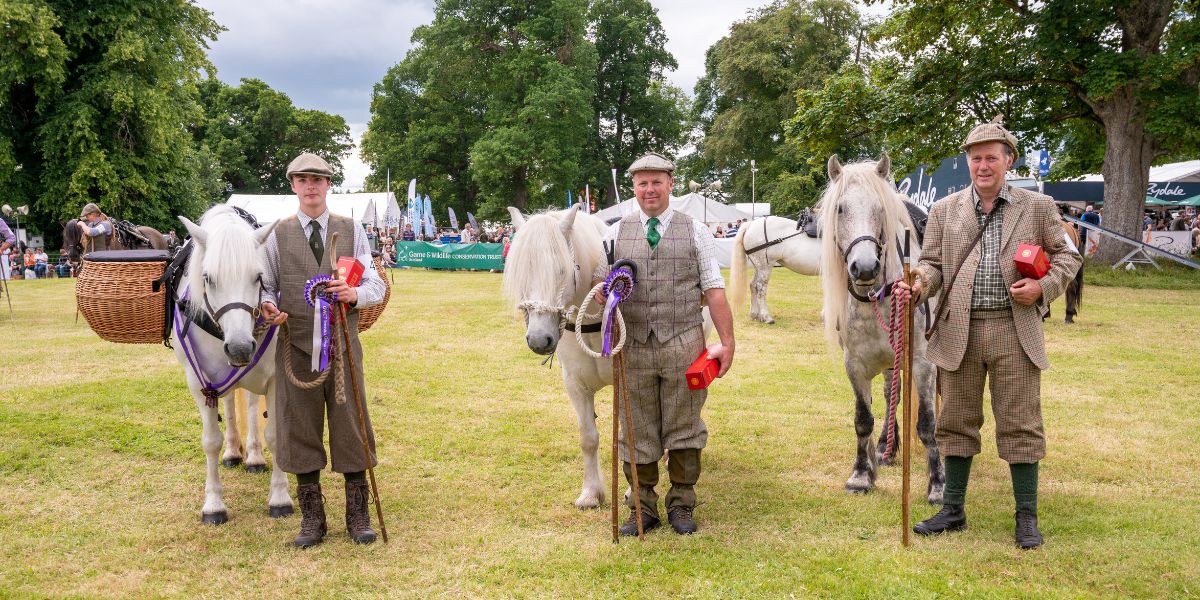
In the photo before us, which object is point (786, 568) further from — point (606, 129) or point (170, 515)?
point (606, 129)

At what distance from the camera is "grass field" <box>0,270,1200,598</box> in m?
3.60

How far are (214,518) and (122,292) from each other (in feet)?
4.82

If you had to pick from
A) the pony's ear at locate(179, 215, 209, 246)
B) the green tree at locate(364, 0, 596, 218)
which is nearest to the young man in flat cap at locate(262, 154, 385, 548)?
the pony's ear at locate(179, 215, 209, 246)

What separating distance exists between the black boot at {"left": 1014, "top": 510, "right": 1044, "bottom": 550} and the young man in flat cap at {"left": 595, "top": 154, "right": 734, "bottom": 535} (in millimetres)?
1677

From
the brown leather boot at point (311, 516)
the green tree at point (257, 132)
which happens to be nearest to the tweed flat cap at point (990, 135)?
the brown leather boot at point (311, 516)

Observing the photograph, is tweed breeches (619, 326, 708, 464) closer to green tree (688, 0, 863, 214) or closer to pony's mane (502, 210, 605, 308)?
pony's mane (502, 210, 605, 308)

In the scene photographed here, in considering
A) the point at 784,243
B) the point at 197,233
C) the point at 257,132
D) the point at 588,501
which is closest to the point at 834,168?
the point at 588,501

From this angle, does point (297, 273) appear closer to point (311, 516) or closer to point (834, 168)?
point (311, 516)

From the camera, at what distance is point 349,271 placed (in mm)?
3895

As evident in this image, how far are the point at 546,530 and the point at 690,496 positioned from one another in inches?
33.5

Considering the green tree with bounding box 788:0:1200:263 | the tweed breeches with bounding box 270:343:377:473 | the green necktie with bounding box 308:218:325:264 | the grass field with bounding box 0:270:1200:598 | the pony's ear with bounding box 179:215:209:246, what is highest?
the green tree with bounding box 788:0:1200:263

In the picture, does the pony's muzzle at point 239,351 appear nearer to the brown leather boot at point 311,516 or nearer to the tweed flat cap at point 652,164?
the brown leather boot at point 311,516

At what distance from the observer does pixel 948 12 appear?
18.3 meters

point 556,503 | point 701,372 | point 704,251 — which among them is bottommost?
point 556,503
